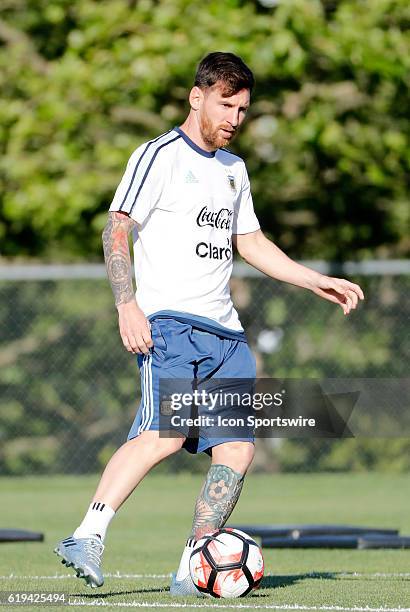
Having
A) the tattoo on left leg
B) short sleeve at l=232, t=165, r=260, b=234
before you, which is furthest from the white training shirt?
the tattoo on left leg

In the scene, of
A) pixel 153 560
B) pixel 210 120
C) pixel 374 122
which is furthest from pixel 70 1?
pixel 210 120

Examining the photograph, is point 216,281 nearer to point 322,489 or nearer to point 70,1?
point 322,489

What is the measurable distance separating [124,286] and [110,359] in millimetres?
9312

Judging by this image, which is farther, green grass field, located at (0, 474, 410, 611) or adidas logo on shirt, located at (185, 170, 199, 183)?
adidas logo on shirt, located at (185, 170, 199, 183)

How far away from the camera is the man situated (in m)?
5.34

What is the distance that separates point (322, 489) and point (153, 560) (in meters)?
6.09

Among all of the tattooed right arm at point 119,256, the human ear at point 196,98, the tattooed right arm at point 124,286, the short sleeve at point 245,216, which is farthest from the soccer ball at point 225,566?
the human ear at point 196,98

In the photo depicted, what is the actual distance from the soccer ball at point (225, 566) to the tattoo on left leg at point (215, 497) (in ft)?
0.31

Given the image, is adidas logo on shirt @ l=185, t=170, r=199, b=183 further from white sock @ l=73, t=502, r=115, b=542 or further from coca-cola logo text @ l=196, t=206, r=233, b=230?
white sock @ l=73, t=502, r=115, b=542

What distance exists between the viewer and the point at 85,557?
5.07 m

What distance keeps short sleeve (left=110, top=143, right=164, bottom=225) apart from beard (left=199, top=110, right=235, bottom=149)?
9.6 inches

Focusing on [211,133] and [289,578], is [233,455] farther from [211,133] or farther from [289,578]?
[211,133]

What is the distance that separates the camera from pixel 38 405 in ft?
47.2

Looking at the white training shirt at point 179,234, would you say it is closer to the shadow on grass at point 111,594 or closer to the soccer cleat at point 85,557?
the soccer cleat at point 85,557
